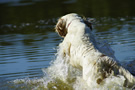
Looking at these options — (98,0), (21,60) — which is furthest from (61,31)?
(98,0)

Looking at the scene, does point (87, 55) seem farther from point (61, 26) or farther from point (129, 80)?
point (61, 26)

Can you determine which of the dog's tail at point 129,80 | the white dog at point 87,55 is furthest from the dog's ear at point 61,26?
the dog's tail at point 129,80

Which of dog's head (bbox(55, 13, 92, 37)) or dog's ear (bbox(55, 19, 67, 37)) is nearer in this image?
dog's head (bbox(55, 13, 92, 37))

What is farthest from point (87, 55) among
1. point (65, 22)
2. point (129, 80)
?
point (65, 22)

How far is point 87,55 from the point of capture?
5.14 metres

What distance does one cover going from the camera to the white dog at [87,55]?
16.0 feet

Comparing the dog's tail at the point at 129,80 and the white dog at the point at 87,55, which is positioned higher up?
the white dog at the point at 87,55

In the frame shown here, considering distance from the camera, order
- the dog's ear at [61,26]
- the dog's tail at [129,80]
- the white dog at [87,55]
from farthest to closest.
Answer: the dog's ear at [61,26] < the white dog at [87,55] < the dog's tail at [129,80]

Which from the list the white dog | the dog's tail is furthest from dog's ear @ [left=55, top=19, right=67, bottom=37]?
the dog's tail

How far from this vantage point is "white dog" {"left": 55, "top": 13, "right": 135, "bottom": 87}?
489cm

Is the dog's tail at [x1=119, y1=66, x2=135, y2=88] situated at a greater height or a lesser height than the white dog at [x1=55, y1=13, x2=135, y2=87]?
lesser

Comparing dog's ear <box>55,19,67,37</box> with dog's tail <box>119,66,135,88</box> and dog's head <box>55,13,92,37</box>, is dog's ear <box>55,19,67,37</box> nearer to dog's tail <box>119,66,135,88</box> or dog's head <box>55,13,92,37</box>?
dog's head <box>55,13,92,37</box>

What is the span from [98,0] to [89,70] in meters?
21.2

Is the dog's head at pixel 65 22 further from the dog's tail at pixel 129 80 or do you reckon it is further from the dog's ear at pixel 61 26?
the dog's tail at pixel 129 80
